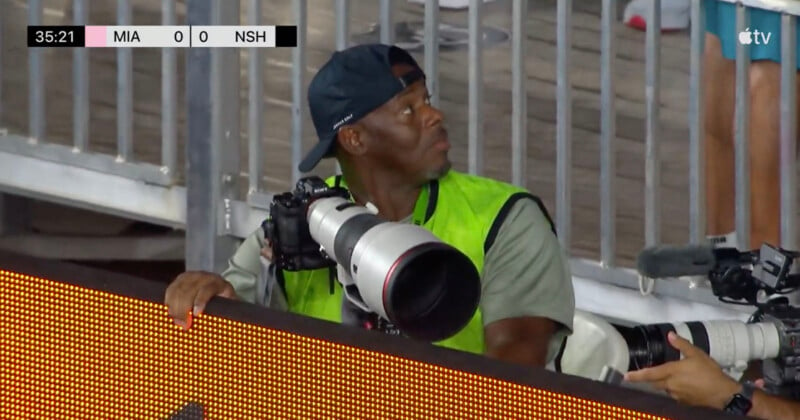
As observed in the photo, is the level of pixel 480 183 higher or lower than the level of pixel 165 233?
higher

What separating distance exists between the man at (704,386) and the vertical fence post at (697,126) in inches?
86.6

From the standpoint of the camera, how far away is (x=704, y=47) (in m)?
5.29

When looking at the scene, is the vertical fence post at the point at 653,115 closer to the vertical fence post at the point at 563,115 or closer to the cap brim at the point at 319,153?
the vertical fence post at the point at 563,115

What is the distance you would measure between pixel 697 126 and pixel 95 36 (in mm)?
2320

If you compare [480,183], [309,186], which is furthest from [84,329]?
[480,183]

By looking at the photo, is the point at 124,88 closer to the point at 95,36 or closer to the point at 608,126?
the point at 95,36

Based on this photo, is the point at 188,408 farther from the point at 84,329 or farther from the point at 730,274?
the point at 730,274

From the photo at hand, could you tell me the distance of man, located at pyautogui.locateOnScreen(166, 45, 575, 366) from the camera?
387 centimetres

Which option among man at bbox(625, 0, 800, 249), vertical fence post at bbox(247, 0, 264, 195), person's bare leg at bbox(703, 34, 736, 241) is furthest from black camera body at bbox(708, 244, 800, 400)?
vertical fence post at bbox(247, 0, 264, 195)

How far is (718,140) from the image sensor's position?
5.39 metres

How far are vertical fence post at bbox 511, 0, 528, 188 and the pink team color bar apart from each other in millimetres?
1626

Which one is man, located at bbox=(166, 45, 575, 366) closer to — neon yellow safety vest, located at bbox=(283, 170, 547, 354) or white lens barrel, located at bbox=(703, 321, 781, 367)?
neon yellow safety vest, located at bbox=(283, 170, 547, 354)

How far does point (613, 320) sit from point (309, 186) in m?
2.10
